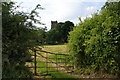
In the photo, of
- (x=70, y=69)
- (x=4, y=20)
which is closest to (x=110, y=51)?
(x=70, y=69)

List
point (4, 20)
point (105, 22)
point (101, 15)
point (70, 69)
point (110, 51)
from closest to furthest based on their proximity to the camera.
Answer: point (4, 20)
point (110, 51)
point (105, 22)
point (101, 15)
point (70, 69)

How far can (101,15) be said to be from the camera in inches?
254

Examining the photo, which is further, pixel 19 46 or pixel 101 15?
pixel 101 15

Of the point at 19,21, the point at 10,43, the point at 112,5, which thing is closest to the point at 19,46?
the point at 10,43

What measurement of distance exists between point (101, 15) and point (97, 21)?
0.33 metres

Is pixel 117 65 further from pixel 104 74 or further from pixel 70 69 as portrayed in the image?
pixel 70 69

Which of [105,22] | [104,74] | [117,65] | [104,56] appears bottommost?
[104,74]

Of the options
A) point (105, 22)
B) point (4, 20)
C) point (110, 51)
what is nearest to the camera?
point (4, 20)

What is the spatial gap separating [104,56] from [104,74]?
962 mm

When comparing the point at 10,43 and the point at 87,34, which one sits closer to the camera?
the point at 10,43

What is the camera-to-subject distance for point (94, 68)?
628 cm

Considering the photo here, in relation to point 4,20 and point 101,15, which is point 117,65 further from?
point 4,20

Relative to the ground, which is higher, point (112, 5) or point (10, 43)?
point (112, 5)

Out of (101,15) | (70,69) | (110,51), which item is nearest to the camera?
(110,51)
